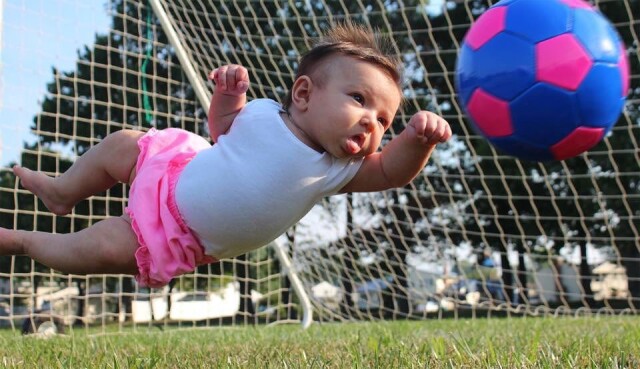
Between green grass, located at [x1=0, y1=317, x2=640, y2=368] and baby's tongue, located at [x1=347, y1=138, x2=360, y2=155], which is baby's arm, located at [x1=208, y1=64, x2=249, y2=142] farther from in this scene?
green grass, located at [x1=0, y1=317, x2=640, y2=368]

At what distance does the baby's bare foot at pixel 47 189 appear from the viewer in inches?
104

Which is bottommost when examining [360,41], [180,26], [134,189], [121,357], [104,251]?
[121,357]

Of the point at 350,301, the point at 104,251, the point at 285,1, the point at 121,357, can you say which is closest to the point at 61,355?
the point at 121,357

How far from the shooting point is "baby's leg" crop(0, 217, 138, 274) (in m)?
2.34

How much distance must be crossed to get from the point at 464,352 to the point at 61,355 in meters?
1.49

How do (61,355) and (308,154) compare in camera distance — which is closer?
(308,154)

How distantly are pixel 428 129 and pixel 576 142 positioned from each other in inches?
28.5

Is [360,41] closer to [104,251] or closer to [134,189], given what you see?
[134,189]

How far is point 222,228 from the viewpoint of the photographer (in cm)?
227

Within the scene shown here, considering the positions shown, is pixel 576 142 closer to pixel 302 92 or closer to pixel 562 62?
pixel 562 62

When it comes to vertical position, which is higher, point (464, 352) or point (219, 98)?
point (219, 98)

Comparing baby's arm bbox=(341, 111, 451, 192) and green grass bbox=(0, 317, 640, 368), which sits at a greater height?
baby's arm bbox=(341, 111, 451, 192)

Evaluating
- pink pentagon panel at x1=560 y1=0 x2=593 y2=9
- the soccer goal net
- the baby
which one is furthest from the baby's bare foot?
pink pentagon panel at x1=560 y1=0 x2=593 y2=9

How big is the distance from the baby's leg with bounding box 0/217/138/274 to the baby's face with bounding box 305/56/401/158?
69cm
